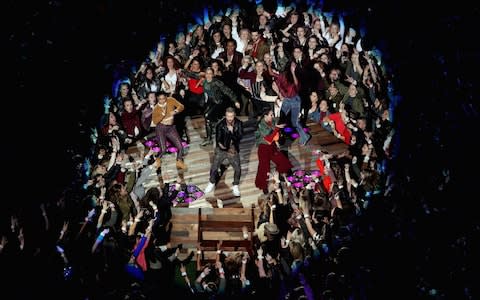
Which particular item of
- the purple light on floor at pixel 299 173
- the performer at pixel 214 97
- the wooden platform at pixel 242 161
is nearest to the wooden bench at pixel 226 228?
the wooden platform at pixel 242 161

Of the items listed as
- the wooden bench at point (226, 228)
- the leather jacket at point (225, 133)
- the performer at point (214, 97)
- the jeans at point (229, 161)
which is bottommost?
the wooden bench at point (226, 228)

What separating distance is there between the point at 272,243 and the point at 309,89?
3391 mm

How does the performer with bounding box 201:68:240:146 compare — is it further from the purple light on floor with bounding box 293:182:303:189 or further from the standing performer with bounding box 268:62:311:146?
the purple light on floor with bounding box 293:182:303:189

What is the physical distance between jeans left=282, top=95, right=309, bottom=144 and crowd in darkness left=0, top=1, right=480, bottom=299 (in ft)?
5.71

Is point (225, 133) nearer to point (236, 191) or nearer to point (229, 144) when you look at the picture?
point (229, 144)

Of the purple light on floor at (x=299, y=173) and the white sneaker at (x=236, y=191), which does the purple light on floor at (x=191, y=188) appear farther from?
the purple light on floor at (x=299, y=173)

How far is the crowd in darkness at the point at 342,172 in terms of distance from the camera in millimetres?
10172

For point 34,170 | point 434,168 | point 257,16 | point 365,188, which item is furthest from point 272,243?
point 257,16

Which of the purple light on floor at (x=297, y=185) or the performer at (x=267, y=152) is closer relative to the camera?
the purple light on floor at (x=297, y=185)

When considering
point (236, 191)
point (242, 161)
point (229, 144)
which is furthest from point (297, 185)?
point (229, 144)

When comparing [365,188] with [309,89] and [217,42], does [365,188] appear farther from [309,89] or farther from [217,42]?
[217,42]

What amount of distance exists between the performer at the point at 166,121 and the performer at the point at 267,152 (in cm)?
139

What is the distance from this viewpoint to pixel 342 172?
11.8m

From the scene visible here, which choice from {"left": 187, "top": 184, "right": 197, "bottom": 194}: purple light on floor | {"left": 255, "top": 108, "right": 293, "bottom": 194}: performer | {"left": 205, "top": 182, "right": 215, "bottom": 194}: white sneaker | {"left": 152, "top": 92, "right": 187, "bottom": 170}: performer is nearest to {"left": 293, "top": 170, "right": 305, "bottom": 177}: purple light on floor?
{"left": 255, "top": 108, "right": 293, "bottom": 194}: performer
